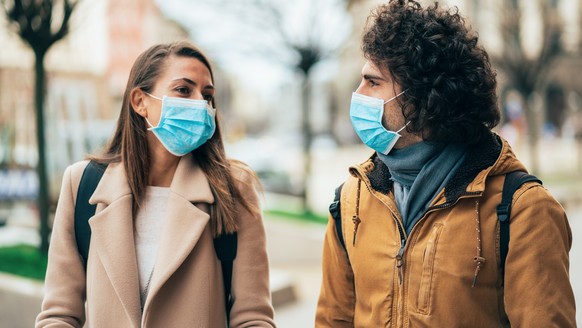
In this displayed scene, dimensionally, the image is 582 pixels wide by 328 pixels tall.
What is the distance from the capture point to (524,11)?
1816 cm

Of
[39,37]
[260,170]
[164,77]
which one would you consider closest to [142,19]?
[260,170]

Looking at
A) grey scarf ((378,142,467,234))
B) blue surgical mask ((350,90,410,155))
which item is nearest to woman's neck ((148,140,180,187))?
blue surgical mask ((350,90,410,155))

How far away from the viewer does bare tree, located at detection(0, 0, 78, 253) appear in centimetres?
691

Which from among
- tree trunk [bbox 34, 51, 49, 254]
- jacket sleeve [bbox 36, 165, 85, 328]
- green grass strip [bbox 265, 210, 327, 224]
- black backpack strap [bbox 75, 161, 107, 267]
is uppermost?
black backpack strap [bbox 75, 161, 107, 267]

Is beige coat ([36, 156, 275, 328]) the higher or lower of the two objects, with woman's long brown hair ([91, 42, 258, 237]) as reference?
lower

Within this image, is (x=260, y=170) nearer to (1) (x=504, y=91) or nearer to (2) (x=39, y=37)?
(2) (x=39, y=37)

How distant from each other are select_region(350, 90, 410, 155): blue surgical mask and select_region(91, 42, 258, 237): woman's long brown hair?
594mm

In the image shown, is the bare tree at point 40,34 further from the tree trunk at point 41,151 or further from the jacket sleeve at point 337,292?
the jacket sleeve at point 337,292

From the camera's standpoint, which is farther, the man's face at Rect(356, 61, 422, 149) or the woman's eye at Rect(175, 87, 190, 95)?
the woman's eye at Rect(175, 87, 190, 95)

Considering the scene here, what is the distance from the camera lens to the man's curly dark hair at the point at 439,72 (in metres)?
2.31

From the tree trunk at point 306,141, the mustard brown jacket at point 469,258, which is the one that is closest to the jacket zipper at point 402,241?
the mustard brown jacket at point 469,258

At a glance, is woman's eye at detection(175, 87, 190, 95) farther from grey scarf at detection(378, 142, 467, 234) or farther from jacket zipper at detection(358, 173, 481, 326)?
jacket zipper at detection(358, 173, 481, 326)

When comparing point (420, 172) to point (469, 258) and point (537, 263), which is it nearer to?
point (469, 258)

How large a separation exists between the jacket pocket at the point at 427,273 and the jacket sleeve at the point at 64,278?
134cm
